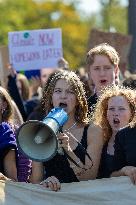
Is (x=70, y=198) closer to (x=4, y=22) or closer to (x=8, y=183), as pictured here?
(x=8, y=183)

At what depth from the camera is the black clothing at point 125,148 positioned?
4922 mm

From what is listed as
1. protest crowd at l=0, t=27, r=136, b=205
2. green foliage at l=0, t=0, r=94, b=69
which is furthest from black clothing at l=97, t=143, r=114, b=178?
green foliage at l=0, t=0, r=94, b=69

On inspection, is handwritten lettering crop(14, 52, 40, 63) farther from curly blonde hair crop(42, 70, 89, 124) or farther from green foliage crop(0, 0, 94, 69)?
green foliage crop(0, 0, 94, 69)

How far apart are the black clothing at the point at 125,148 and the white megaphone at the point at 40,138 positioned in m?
0.47

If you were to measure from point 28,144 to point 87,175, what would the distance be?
555 mm

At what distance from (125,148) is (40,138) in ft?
1.87

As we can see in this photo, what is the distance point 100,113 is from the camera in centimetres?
541

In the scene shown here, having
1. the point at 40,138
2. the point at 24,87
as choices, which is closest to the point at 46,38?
the point at 24,87

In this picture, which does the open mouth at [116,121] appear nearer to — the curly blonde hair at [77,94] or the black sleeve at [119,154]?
the curly blonde hair at [77,94]

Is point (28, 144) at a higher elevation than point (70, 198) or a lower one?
higher

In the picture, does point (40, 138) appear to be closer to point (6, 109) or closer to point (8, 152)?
point (8, 152)

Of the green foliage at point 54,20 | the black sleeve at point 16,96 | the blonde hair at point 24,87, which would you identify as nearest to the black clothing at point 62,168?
the black sleeve at point 16,96

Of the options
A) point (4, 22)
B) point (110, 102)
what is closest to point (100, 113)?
point (110, 102)

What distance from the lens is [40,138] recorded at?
471 centimetres
